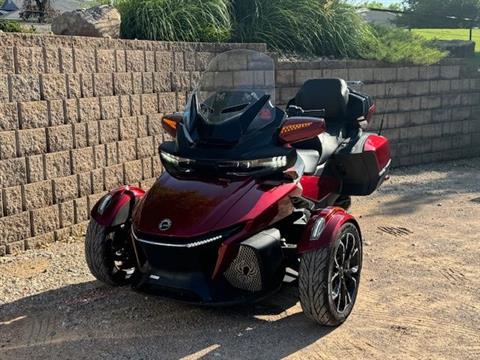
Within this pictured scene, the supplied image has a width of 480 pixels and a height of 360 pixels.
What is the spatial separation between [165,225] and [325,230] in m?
1.08

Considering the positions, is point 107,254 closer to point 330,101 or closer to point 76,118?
point 76,118

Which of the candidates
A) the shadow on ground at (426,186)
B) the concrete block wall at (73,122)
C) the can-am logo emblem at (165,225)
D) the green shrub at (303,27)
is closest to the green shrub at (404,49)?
the green shrub at (303,27)

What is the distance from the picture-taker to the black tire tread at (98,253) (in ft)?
15.4

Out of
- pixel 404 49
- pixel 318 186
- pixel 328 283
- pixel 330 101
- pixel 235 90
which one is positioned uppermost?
pixel 404 49

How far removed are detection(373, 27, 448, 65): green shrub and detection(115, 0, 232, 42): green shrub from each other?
9.75 ft

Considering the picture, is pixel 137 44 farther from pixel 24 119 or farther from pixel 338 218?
pixel 338 218

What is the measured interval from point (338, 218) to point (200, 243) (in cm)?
103

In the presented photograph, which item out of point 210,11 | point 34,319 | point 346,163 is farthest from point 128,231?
point 210,11

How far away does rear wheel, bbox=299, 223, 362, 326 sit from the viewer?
413 centimetres

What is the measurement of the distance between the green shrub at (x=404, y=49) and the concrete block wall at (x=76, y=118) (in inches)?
94.1

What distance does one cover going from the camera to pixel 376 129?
1007cm

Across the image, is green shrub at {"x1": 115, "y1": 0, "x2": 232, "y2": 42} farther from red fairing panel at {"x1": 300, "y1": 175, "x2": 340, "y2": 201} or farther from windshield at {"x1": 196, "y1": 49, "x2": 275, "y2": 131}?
red fairing panel at {"x1": 300, "y1": 175, "x2": 340, "y2": 201}

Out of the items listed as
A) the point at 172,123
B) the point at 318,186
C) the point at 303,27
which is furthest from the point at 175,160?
the point at 303,27

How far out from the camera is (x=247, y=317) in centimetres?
449
